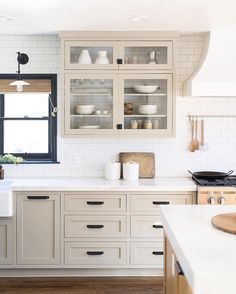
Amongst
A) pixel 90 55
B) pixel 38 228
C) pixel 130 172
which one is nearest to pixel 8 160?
pixel 38 228

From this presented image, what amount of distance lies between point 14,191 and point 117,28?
190 cm

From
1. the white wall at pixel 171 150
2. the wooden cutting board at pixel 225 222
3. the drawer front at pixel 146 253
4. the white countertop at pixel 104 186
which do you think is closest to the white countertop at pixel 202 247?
the wooden cutting board at pixel 225 222

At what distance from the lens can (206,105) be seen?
191 inches

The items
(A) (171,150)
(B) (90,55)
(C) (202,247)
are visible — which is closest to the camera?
(C) (202,247)

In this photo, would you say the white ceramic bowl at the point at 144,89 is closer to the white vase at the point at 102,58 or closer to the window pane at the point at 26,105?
the white vase at the point at 102,58

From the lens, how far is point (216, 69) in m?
4.37

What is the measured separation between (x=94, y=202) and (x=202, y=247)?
232 centimetres

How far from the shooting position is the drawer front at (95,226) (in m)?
4.24

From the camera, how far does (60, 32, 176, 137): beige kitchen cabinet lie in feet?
14.6

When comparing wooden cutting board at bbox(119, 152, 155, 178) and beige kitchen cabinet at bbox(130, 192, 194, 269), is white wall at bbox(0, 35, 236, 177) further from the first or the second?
beige kitchen cabinet at bbox(130, 192, 194, 269)

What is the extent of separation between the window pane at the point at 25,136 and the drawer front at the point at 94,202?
3.17 ft

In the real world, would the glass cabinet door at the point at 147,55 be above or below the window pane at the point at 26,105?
above

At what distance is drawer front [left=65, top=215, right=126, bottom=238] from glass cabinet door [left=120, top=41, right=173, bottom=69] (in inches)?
61.8

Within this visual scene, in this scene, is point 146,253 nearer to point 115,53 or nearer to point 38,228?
point 38,228
